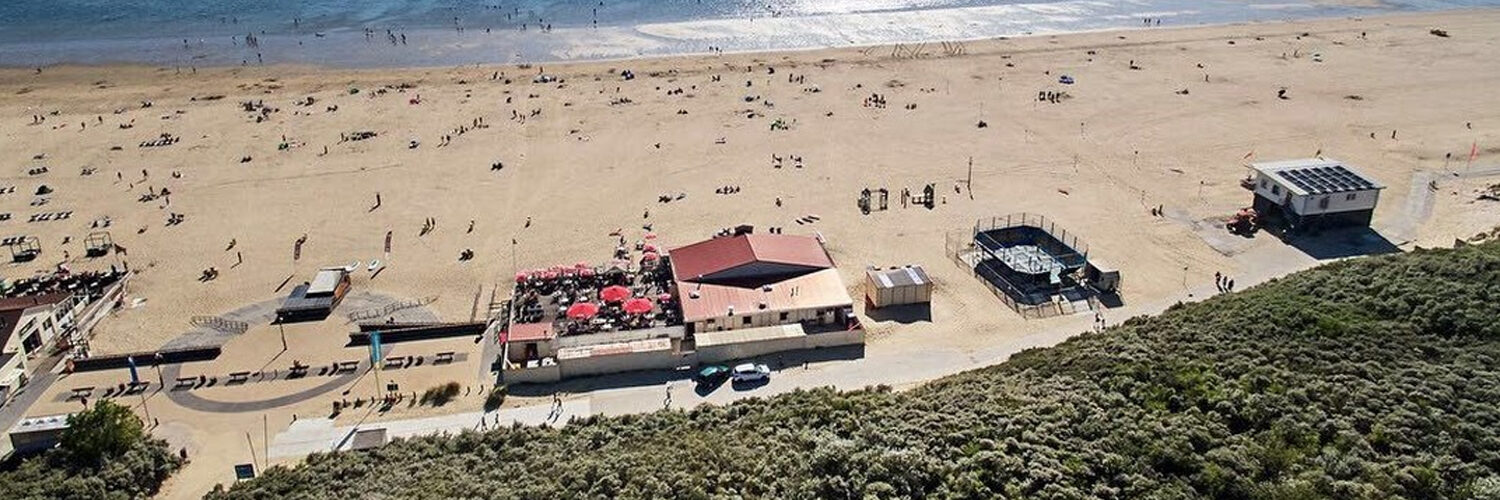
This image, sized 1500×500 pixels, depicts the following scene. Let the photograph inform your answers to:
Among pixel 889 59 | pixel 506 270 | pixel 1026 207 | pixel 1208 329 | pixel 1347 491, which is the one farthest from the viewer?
pixel 889 59

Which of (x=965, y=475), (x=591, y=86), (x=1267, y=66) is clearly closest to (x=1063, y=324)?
(x=965, y=475)

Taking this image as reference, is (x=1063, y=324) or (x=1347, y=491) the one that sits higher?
(x=1347, y=491)

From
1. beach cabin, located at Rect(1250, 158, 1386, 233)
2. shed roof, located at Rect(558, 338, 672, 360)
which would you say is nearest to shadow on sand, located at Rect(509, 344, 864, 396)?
shed roof, located at Rect(558, 338, 672, 360)

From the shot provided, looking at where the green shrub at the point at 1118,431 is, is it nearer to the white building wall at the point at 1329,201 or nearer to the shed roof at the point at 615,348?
the shed roof at the point at 615,348

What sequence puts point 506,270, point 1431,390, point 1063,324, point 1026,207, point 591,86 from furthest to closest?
point 591,86 < point 1026,207 < point 506,270 < point 1063,324 < point 1431,390

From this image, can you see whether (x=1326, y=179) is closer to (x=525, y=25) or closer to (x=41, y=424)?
(x=41, y=424)

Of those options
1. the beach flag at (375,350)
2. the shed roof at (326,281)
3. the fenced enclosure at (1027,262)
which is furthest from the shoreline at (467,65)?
the beach flag at (375,350)

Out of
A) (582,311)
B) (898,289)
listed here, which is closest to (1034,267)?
(898,289)

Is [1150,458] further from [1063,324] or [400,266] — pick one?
[400,266]
